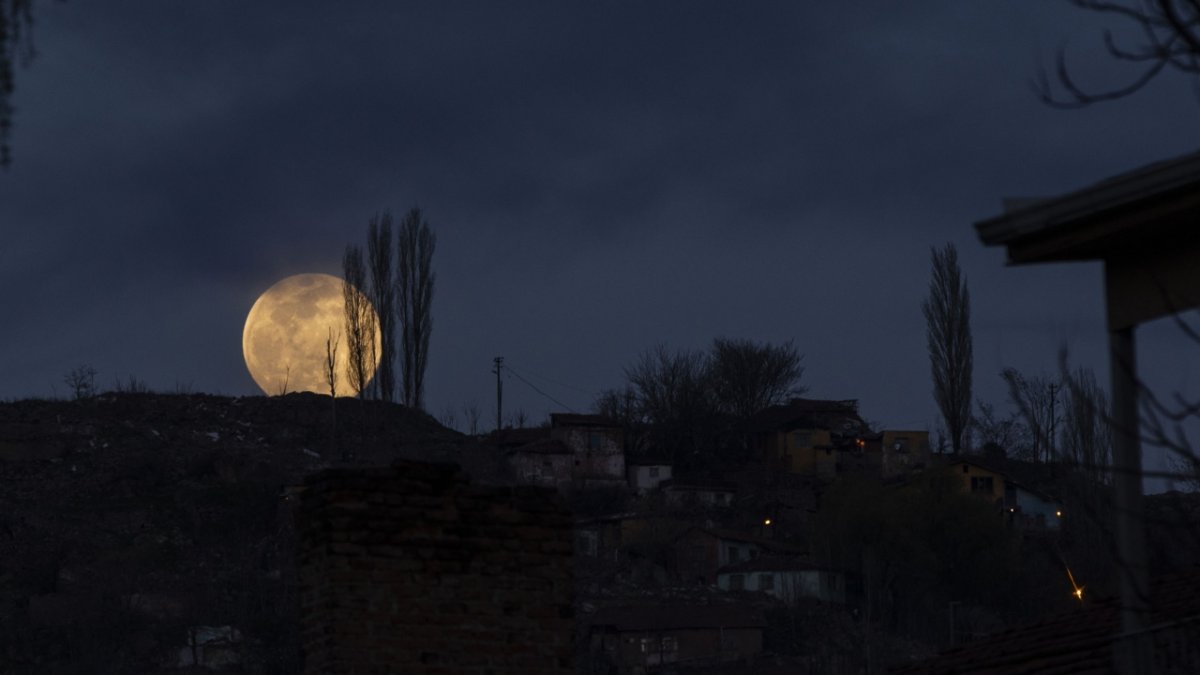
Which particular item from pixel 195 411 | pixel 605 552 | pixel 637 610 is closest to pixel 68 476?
pixel 195 411

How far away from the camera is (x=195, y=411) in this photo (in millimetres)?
75438

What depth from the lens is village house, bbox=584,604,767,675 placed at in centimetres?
5259

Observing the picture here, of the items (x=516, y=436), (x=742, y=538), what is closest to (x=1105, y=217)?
(x=742, y=538)

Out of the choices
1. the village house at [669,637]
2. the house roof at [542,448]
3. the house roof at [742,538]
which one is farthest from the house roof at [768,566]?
the house roof at [542,448]

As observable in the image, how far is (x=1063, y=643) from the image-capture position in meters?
11.2

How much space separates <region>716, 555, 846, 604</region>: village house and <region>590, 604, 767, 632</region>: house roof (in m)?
5.48

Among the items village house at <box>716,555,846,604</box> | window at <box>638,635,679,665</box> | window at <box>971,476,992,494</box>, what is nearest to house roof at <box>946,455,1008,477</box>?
window at <box>971,476,992,494</box>

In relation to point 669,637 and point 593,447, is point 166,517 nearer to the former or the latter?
point 593,447

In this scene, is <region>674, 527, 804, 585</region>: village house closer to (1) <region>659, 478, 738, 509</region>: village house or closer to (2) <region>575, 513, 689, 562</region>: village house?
(2) <region>575, 513, 689, 562</region>: village house

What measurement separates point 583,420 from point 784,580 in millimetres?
17293

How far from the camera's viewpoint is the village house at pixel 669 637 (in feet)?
173

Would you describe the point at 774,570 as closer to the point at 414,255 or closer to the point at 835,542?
the point at 835,542

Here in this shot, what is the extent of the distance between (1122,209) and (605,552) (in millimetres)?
59300

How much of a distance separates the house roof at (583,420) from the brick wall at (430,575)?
68405mm
